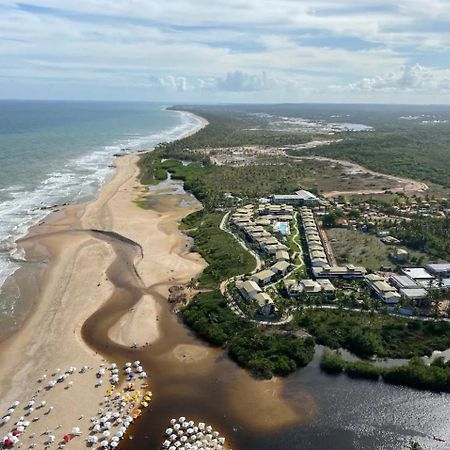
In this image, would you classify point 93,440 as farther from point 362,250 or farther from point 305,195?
point 305,195

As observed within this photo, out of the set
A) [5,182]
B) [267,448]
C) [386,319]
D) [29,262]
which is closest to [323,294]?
[386,319]

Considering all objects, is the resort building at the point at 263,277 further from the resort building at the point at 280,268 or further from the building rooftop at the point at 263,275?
the resort building at the point at 280,268

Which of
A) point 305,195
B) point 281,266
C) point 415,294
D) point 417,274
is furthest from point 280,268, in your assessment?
point 305,195

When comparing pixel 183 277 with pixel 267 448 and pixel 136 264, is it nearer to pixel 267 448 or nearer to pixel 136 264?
pixel 136 264

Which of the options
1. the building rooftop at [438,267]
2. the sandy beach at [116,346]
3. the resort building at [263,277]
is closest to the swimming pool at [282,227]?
the sandy beach at [116,346]

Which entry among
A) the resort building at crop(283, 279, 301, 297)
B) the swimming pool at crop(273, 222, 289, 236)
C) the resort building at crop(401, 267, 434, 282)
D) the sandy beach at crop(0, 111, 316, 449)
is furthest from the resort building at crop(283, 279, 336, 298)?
the swimming pool at crop(273, 222, 289, 236)

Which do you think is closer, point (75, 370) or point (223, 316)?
Result: point (75, 370)
